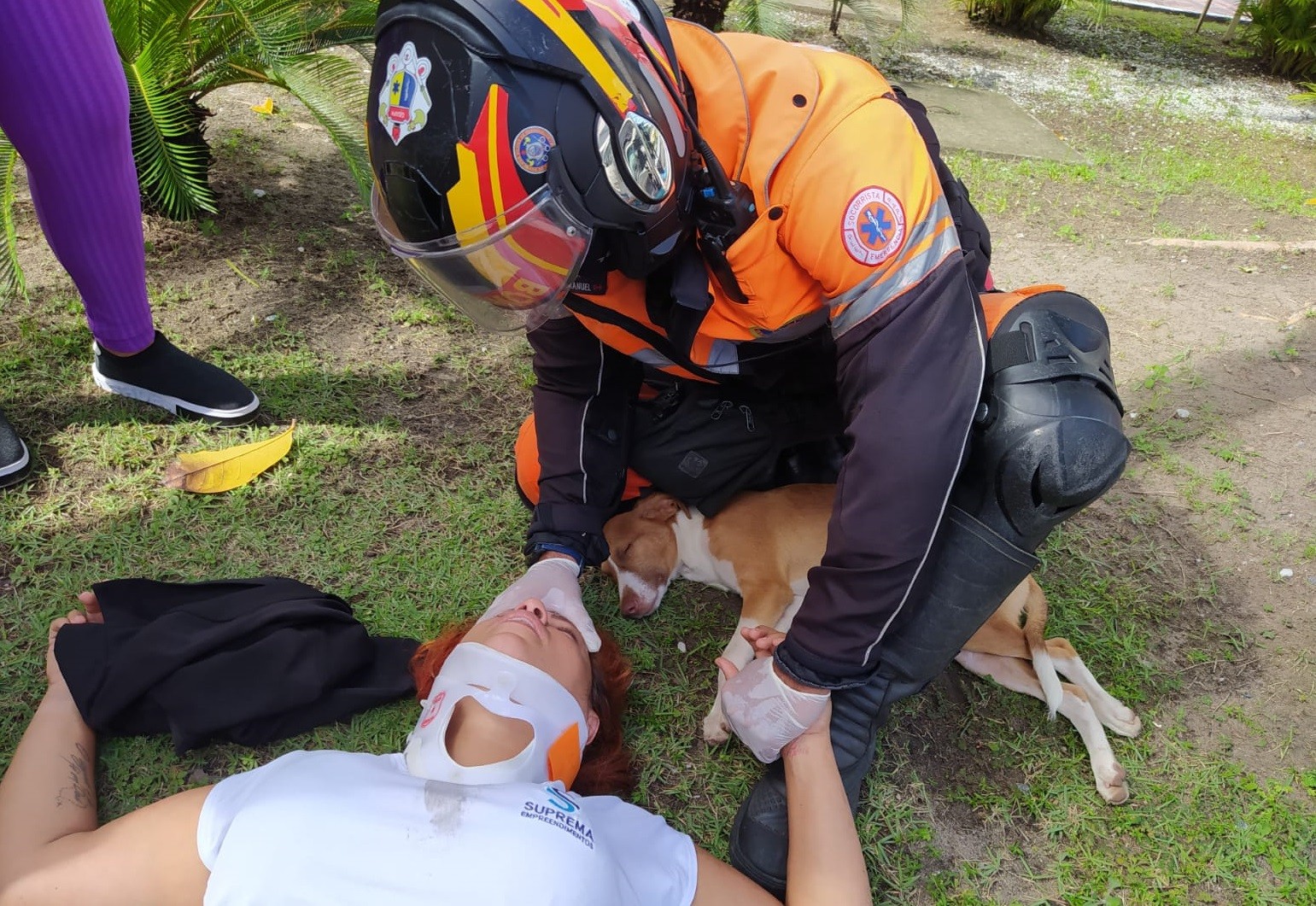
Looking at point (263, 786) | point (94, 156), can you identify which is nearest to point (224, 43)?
point (94, 156)

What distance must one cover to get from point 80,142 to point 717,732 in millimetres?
2551

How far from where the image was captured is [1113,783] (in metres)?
2.34

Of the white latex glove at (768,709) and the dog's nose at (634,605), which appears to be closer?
the white latex glove at (768,709)

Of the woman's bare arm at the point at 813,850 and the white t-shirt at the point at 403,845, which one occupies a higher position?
the white t-shirt at the point at 403,845

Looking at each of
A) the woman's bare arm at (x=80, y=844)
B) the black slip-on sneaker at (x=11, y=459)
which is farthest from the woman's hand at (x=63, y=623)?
the black slip-on sneaker at (x=11, y=459)

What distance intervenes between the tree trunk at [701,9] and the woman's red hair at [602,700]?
16.2 feet

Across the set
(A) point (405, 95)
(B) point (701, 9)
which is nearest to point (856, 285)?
(A) point (405, 95)

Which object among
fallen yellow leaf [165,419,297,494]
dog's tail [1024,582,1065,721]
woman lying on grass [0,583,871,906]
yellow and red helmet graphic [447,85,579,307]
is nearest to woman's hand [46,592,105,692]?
woman lying on grass [0,583,871,906]

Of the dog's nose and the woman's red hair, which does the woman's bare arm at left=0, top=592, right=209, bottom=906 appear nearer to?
the woman's red hair

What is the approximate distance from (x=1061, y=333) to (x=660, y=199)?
42.2 inches

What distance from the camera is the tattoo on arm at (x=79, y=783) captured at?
2.05m

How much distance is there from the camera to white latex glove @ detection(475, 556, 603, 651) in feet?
7.97

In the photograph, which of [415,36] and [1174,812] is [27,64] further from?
[1174,812]

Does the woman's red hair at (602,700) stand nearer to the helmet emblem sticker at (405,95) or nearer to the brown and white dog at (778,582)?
the brown and white dog at (778,582)
